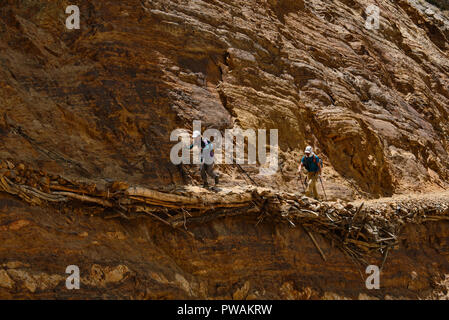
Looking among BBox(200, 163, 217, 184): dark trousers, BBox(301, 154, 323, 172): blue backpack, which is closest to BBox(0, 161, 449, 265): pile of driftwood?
BBox(200, 163, 217, 184): dark trousers

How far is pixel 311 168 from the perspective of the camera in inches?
385

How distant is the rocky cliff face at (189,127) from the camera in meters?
6.75

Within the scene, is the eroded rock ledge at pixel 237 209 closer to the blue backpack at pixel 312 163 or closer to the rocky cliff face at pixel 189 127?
the rocky cliff face at pixel 189 127

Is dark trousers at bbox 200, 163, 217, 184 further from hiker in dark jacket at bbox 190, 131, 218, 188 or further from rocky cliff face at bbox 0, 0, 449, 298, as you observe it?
rocky cliff face at bbox 0, 0, 449, 298

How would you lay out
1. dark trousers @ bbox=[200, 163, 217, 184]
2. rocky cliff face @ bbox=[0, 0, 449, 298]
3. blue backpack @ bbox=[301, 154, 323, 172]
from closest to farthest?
rocky cliff face @ bbox=[0, 0, 449, 298]
dark trousers @ bbox=[200, 163, 217, 184]
blue backpack @ bbox=[301, 154, 323, 172]

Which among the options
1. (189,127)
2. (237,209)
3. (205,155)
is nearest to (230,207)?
(237,209)

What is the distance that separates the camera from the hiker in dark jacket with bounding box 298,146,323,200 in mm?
9773

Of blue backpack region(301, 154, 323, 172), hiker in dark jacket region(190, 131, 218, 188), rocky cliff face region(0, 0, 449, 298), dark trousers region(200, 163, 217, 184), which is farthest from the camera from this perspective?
blue backpack region(301, 154, 323, 172)

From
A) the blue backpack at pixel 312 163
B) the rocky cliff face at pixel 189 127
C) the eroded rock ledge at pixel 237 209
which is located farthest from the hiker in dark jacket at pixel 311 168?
the eroded rock ledge at pixel 237 209

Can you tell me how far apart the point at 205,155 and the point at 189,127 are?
1.28 m

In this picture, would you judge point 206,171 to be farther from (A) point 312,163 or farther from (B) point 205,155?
(A) point 312,163

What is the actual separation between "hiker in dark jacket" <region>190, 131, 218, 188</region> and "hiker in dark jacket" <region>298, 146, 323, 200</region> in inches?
84.3

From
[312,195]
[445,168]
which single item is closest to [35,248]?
[312,195]

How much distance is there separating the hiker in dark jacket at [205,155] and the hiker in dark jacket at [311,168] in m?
2.14
